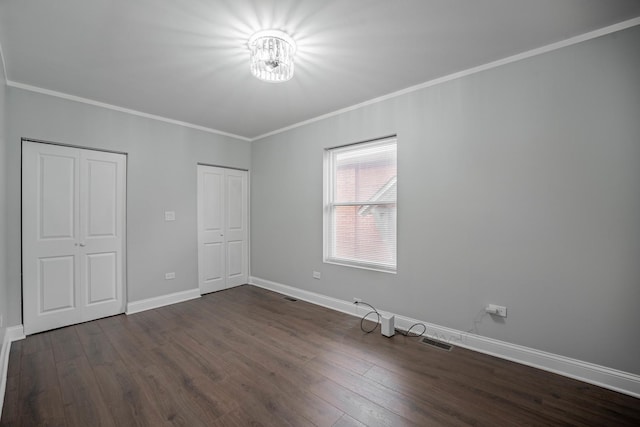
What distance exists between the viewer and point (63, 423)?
1778 millimetres

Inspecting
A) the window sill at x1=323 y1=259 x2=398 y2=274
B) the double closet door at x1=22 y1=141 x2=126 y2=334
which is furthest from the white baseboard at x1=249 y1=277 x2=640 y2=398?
the double closet door at x1=22 y1=141 x2=126 y2=334

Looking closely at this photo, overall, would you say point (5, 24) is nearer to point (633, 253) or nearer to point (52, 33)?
point (52, 33)

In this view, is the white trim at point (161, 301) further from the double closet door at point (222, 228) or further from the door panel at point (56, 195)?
the door panel at point (56, 195)

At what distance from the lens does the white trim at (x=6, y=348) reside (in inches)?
81.6

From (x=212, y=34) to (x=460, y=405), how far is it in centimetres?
329

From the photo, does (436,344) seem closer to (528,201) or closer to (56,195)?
(528,201)

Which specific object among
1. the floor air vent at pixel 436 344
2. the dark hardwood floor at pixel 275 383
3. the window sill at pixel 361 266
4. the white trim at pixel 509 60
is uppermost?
the white trim at pixel 509 60

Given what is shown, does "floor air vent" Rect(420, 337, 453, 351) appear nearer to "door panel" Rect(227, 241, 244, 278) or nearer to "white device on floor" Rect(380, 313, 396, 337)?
"white device on floor" Rect(380, 313, 396, 337)

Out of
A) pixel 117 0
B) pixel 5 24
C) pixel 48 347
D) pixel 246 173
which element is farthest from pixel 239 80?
pixel 48 347

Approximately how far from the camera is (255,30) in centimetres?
213

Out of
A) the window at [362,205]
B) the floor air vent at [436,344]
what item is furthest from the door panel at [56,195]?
the floor air vent at [436,344]

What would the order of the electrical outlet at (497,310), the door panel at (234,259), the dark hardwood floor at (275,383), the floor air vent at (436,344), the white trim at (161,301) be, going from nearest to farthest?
the dark hardwood floor at (275,383)
the electrical outlet at (497,310)
the floor air vent at (436,344)
the white trim at (161,301)
the door panel at (234,259)

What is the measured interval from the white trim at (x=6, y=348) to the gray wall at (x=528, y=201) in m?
3.28

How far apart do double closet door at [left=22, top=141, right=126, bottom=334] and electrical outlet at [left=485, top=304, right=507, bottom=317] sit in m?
4.36
